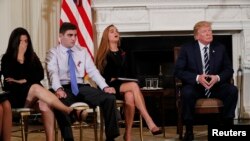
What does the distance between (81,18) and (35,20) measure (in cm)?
89

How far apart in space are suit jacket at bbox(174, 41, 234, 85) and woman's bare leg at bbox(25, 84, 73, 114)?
49.9 inches

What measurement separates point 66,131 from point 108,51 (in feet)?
3.39

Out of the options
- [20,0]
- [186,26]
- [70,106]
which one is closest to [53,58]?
[70,106]

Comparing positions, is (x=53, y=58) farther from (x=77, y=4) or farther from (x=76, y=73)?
(x=77, y=4)

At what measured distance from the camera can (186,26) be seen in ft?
22.1

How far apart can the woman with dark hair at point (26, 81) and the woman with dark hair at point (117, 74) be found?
58 cm

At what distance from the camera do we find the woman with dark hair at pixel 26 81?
4.08 meters

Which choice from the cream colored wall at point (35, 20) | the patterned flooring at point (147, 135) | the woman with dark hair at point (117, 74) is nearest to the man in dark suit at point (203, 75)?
the patterned flooring at point (147, 135)

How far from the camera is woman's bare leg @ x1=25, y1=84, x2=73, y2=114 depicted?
4.01m

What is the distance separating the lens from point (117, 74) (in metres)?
4.75

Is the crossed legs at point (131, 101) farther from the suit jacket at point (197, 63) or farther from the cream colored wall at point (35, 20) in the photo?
the cream colored wall at point (35, 20)

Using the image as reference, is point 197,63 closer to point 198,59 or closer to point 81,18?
point 198,59

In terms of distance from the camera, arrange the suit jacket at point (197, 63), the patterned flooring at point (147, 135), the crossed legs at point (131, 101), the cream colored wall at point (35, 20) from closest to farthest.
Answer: the crossed legs at point (131, 101) < the suit jacket at point (197, 63) < the patterned flooring at point (147, 135) < the cream colored wall at point (35, 20)

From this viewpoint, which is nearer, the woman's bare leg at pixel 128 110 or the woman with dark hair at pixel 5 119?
the woman with dark hair at pixel 5 119
